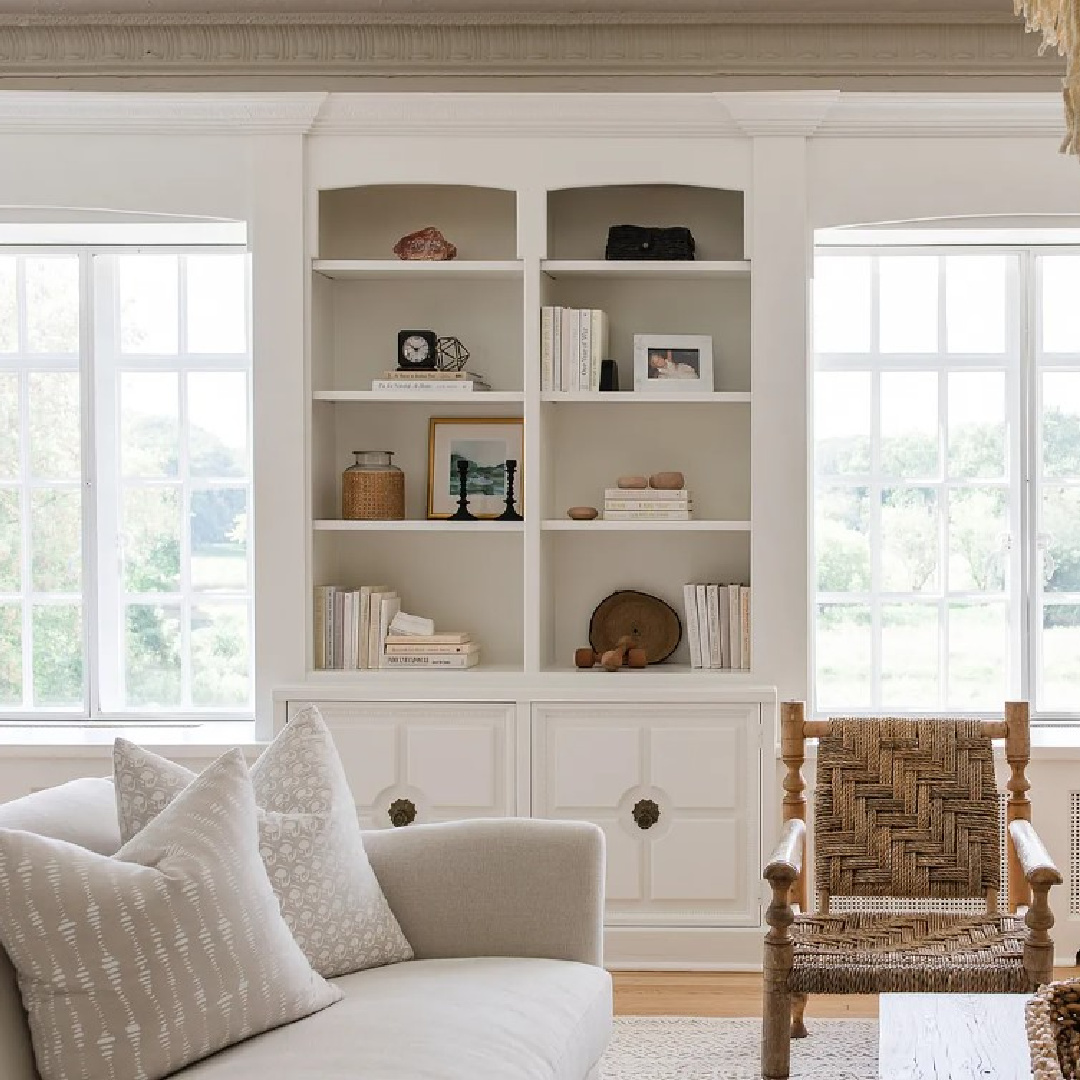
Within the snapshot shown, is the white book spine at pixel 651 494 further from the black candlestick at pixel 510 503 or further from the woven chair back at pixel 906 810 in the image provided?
the woven chair back at pixel 906 810

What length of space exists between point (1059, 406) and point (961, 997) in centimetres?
237

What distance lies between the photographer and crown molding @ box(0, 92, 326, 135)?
381 cm

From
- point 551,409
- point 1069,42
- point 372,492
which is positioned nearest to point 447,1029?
point 1069,42

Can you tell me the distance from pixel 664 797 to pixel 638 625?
556 mm

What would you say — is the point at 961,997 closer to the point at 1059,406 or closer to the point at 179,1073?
the point at 179,1073

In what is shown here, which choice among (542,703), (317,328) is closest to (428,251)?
(317,328)

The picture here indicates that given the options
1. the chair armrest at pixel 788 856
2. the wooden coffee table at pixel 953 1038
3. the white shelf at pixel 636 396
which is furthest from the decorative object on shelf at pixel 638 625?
the wooden coffee table at pixel 953 1038

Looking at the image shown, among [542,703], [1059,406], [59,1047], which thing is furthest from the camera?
[1059,406]

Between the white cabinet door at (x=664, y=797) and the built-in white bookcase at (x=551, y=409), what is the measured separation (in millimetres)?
357

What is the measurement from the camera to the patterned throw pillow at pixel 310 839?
229 centimetres

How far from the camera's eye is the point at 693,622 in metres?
3.92

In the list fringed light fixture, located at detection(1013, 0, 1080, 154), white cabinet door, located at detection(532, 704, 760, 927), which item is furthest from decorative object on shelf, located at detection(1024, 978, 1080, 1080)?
white cabinet door, located at detection(532, 704, 760, 927)

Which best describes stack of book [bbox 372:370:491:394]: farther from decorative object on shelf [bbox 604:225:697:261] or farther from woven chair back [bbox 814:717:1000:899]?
woven chair back [bbox 814:717:1000:899]

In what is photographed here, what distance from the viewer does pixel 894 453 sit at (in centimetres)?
426
